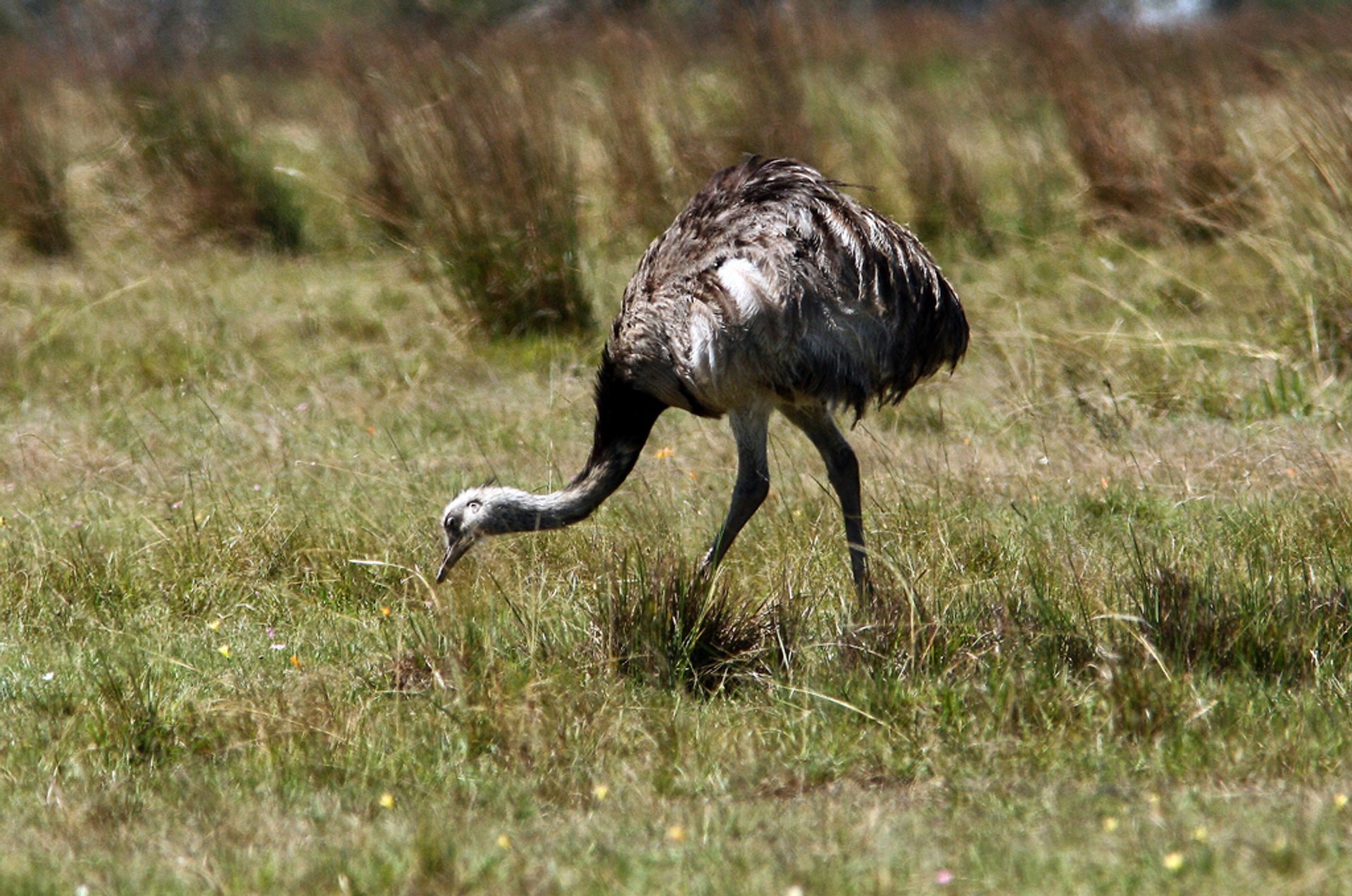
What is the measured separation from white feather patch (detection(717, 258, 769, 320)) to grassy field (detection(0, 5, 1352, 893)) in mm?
736

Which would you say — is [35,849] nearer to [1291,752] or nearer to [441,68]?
[1291,752]

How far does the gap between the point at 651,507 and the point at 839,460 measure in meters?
0.82

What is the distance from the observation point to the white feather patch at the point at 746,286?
4977mm

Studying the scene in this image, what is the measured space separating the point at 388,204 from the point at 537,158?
1103 mm

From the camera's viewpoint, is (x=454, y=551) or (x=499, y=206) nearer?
(x=454, y=551)

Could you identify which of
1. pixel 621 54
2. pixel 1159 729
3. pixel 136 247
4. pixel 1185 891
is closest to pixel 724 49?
pixel 621 54

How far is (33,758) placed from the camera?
4.31 m

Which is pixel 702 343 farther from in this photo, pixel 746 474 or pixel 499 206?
Answer: pixel 499 206

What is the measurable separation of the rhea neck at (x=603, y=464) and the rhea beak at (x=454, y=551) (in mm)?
122

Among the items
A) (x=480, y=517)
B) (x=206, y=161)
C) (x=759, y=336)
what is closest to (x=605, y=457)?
(x=480, y=517)

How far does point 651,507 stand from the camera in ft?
19.7

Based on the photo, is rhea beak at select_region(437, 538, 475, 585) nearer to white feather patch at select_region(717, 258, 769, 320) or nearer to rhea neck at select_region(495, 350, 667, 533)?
rhea neck at select_region(495, 350, 667, 533)

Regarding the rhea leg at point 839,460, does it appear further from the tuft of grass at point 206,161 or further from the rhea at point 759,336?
the tuft of grass at point 206,161

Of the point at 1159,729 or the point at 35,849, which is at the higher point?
the point at 35,849
